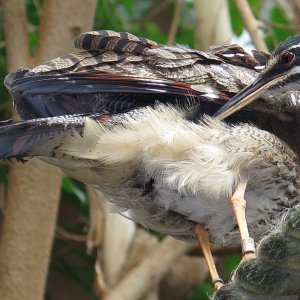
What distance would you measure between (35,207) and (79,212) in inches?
40.1

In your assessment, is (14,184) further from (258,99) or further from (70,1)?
(258,99)

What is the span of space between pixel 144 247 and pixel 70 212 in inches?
29.2

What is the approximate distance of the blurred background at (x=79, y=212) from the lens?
3.17m

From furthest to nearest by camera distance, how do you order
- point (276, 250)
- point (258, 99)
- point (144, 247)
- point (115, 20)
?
point (115, 20)
point (144, 247)
point (258, 99)
point (276, 250)

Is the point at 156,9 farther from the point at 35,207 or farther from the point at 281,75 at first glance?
the point at 281,75

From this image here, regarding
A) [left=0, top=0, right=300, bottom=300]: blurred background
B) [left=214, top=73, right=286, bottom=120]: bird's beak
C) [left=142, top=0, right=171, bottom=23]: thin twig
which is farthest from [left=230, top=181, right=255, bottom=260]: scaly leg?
[left=142, top=0, right=171, bottom=23]: thin twig

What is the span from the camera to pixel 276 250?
5.52 feet

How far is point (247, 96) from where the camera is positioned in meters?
2.61

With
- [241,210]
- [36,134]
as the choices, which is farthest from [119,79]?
[241,210]

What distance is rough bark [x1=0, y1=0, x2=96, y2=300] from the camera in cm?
316

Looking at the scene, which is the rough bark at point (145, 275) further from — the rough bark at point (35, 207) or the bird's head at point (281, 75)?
the bird's head at point (281, 75)

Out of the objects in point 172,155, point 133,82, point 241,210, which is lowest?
point 241,210

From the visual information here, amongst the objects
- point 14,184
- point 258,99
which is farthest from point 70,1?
point 258,99

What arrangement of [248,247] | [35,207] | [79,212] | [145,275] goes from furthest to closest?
[79,212] < [145,275] < [35,207] < [248,247]
